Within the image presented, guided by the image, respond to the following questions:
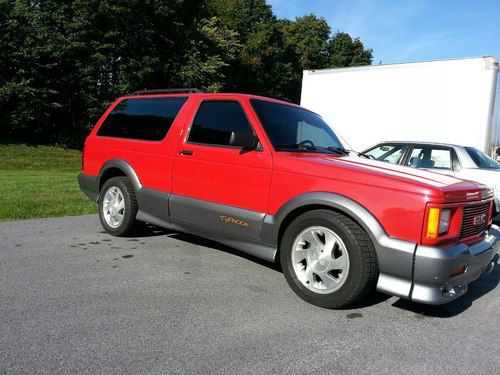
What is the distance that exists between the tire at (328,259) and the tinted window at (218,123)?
1.19m

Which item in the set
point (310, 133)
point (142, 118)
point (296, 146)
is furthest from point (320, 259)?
point (142, 118)

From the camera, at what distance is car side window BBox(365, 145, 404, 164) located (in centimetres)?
823

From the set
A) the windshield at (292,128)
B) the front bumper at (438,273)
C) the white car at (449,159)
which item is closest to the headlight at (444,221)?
the front bumper at (438,273)

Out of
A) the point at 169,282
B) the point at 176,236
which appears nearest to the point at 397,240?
the point at 169,282

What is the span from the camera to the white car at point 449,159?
7.58 m

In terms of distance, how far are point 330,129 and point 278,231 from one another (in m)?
1.85

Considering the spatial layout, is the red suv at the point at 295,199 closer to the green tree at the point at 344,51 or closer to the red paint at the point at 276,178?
the red paint at the point at 276,178

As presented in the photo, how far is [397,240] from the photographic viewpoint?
127 inches

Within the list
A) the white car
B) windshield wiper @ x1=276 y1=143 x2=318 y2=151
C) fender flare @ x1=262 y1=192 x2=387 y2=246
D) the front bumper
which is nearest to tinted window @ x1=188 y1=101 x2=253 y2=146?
windshield wiper @ x1=276 y1=143 x2=318 y2=151

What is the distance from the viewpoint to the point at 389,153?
8.35 m

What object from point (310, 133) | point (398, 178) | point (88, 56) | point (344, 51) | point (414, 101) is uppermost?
point (344, 51)

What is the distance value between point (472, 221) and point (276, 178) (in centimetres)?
170

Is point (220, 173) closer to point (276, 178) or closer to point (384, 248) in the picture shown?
point (276, 178)

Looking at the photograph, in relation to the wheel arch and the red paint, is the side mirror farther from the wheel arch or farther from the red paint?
the wheel arch
